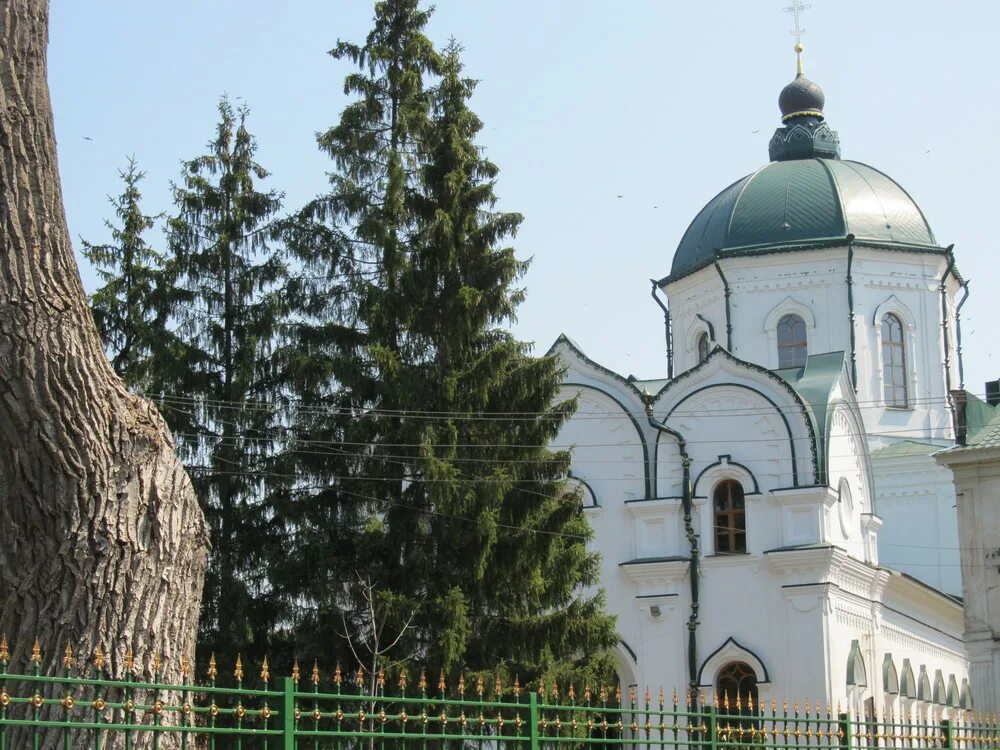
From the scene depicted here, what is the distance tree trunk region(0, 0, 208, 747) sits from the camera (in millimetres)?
7012

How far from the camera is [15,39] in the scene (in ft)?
23.4

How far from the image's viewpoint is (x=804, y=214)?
29.6 meters

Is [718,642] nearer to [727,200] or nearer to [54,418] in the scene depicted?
[727,200]

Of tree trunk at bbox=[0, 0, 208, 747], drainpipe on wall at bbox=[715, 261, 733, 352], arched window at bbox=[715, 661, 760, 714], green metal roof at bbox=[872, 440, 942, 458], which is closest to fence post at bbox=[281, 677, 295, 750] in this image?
tree trunk at bbox=[0, 0, 208, 747]

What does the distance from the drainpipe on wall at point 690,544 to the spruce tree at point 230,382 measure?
721 centimetres

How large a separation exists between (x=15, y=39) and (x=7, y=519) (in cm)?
225

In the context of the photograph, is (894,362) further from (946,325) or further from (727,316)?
(727,316)

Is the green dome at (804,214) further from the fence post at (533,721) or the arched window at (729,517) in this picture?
the fence post at (533,721)

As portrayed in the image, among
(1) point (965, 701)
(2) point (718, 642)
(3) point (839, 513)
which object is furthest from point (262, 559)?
(1) point (965, 701)

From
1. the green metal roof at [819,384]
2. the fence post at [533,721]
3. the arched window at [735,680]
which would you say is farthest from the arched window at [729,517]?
the fence post at [533,721]

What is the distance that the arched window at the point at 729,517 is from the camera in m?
23.8

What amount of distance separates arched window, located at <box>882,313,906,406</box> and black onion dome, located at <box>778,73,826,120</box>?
6.10 meters

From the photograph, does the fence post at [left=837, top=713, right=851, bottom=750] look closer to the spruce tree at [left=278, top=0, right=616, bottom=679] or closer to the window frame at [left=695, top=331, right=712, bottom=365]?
the spruce tree at [left=278, top=0, right=616, bottom=679]

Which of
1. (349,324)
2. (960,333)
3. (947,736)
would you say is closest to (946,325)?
(960,333)
